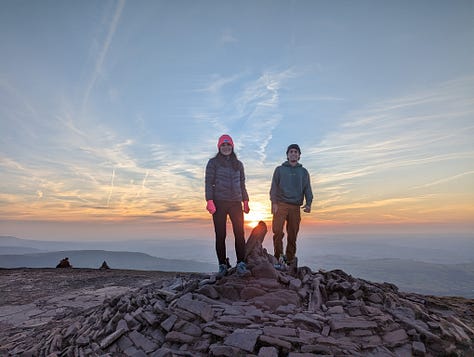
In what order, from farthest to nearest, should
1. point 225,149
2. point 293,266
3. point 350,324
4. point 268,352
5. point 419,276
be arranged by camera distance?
point 419,276
point 293,266
point 225,149
point 350,324
point 268,352

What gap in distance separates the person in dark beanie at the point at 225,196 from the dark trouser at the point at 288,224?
1.52m

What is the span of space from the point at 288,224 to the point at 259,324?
11.5ft

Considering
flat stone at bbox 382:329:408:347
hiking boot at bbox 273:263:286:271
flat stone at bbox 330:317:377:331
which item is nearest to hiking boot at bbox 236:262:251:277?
hiking boot at bbox 273:263:286:271

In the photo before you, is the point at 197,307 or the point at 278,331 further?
the point at 197,307

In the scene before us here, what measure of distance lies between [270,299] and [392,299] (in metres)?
2.83

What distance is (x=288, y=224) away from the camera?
7691 millimetres

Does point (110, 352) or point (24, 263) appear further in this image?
point (24, 263)

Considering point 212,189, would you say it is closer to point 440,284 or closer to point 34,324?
point 34,324

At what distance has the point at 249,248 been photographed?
6980mm

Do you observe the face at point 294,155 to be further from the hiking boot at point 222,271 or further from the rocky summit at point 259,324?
the hiking boot at point 222,271

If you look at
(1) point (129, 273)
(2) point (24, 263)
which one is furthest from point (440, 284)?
(2) point (24, 263)

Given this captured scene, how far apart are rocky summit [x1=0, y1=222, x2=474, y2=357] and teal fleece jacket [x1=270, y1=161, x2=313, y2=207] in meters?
1.81

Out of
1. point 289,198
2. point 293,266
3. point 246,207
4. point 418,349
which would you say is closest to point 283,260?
point 293,266

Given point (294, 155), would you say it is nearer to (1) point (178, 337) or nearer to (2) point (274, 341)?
(2) point (274, 341)
